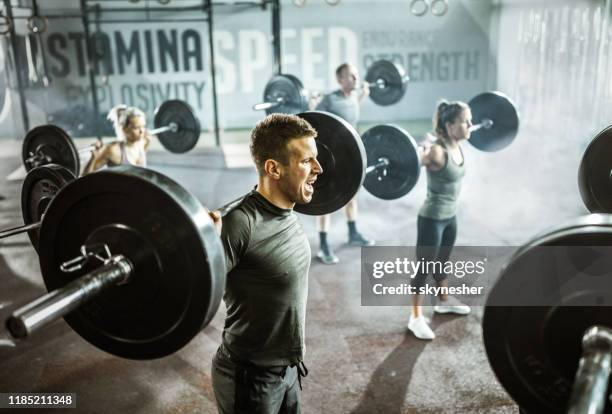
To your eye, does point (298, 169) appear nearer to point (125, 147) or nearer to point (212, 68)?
point (125, 147)

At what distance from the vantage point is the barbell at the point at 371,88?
5.57m

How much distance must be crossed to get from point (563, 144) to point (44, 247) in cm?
721

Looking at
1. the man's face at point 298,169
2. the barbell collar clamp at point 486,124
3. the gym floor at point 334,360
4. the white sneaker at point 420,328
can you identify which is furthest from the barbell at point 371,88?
the man's face at point 298,169

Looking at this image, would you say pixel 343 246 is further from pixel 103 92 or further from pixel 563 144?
pixel 103 92

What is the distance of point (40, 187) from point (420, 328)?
2.09 m

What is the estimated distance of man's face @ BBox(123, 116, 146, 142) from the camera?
3672mm

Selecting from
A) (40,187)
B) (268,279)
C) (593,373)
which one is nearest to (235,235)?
(268,279)

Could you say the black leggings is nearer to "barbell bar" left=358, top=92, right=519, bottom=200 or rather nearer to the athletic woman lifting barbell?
"barbell bar" left=358, top=92, right=519, bottom=200

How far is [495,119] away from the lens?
12.7 feet

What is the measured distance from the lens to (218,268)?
1165mm

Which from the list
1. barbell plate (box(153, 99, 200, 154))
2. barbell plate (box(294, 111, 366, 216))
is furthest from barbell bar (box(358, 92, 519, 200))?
barbell plate (box(153, 99, 200, 154))

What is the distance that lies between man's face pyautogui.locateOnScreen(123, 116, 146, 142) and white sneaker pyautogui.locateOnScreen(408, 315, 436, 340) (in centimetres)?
207

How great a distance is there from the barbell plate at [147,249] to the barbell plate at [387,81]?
4840 millimetres

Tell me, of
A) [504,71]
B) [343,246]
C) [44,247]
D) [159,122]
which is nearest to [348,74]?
[343,246]
